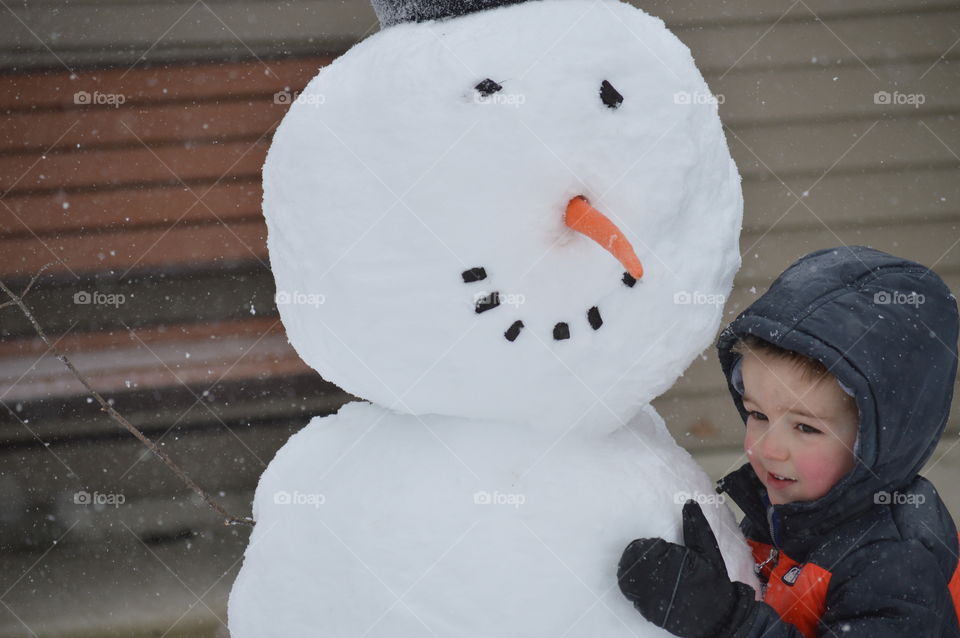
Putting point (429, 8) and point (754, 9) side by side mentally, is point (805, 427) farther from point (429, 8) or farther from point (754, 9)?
point (754, 9)

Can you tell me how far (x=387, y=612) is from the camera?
1265mm

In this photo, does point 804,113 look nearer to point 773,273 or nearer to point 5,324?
point 773,273

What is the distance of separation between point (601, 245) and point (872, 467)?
2.08 feet

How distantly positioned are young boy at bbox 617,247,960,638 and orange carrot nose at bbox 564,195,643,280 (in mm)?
423

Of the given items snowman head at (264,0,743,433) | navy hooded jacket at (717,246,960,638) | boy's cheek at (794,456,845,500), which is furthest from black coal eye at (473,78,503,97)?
boy's cheek at (794,456,845,500)

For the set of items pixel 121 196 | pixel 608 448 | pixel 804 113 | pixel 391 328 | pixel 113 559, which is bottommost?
pixel 113 559

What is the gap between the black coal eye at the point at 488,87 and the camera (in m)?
1.14

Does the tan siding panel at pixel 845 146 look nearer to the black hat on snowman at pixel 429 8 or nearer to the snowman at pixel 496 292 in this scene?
the snowman at pixel 496 292

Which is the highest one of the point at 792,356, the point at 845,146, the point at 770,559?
the point at 792,356

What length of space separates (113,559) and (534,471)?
117 inches

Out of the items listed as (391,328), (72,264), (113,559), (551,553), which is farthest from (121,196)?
(551,553)

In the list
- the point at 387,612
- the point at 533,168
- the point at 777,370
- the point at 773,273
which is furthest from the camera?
the point at 773,273

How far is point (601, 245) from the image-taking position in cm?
114

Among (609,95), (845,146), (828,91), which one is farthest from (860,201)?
(609,95)
